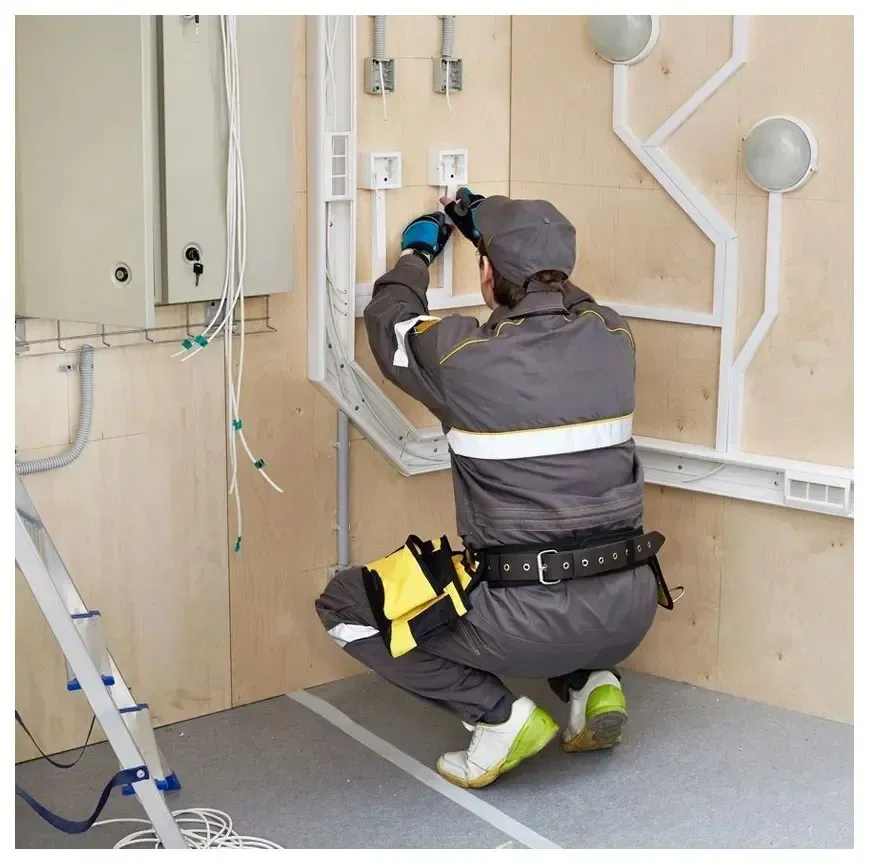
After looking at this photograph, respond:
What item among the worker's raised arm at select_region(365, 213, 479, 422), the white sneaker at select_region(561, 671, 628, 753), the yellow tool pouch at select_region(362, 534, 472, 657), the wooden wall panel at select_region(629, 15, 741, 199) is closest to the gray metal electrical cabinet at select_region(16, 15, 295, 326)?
the worker's raised arm at select_region(365, 213, 479, 422)

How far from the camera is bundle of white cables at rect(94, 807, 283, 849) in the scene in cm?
301

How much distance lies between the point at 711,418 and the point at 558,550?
90 cm

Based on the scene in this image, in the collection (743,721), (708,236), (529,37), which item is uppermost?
(529,37)

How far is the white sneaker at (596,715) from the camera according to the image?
3.43 metres

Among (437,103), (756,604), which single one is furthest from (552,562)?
(437,103)

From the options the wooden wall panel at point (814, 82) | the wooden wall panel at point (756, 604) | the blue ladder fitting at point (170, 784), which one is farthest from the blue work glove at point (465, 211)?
the blue ladder fitting at point (170, 784)

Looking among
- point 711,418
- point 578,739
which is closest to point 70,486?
point 578,739

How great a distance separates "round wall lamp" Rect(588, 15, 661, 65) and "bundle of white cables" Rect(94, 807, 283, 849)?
232 cm

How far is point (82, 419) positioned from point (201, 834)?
1.05 meters

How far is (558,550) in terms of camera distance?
10.3ft

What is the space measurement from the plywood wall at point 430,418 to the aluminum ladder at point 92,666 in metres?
0.31

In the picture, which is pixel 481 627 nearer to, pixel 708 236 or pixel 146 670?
pixel 146 670

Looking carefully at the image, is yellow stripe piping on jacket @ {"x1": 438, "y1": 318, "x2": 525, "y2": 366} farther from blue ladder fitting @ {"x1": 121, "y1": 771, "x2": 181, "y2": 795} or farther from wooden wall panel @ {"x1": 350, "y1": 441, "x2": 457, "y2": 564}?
blue ladder fitting @ {"x1": 121, "y1": 771, "x2": 181, "y2": 795}

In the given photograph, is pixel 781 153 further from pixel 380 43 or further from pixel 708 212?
pixel 380 43
